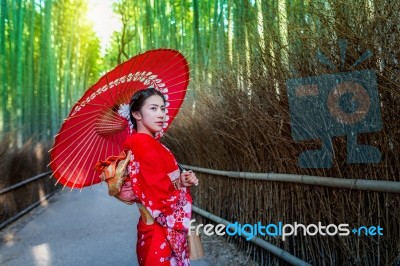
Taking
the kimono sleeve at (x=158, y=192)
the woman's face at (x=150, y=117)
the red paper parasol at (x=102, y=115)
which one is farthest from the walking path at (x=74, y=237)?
the woman's face at (x=150, y=117)

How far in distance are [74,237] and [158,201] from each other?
162 inches

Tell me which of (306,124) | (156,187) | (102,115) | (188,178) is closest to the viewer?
(156,187)

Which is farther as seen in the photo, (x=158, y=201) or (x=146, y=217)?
(x=146, y=217)

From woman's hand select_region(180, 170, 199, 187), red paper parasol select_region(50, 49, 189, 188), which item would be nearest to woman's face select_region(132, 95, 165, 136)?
red paper parasol select_region(50, 49, 189, 188)

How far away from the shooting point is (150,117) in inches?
87.4

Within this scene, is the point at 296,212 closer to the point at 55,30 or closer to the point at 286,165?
the point at 286,165

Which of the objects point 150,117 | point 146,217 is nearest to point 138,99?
point 150,117

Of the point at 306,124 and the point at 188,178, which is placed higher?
the point at 306,124

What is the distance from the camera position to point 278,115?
3324mm

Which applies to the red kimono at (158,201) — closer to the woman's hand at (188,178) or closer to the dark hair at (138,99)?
the woman's hand at (188,178)

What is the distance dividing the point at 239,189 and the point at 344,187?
208 centimetres

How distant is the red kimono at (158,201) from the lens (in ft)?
6.83

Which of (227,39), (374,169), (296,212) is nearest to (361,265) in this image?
(374,169)

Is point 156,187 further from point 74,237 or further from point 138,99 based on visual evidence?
point 74,237
